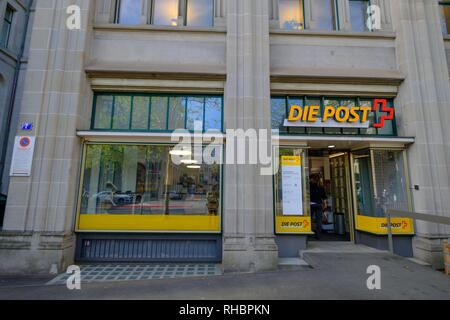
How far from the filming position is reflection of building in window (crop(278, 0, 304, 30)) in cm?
851

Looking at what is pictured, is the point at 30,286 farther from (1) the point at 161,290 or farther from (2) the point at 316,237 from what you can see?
(2) the point at 316,237

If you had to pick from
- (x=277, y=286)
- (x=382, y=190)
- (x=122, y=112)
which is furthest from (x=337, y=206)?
(x=122, y=112)

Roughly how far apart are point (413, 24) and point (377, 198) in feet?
20.4

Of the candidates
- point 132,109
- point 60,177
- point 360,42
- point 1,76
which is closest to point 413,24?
point 360,42

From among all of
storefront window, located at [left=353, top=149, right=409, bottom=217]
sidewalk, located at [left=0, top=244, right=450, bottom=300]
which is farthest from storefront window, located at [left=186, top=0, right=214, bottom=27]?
→ sidewalk, located at [left=0, top=244, right=450, bottom=300]

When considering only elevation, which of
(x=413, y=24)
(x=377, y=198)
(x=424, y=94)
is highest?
(x=413, y=24)

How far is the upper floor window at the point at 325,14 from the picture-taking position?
855 cm

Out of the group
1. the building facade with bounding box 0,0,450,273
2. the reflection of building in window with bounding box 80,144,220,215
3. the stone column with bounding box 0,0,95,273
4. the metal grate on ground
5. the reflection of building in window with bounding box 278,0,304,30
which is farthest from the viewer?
the reflection of building in window with bounding box 278,0,304,30

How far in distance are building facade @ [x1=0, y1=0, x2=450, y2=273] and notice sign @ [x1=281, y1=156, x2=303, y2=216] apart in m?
0.03

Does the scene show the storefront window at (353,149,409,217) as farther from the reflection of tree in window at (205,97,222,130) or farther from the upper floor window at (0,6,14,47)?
the upper floor window at (0,6,14,47)

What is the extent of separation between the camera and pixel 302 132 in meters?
7.87

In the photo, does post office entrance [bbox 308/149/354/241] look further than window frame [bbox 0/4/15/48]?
No

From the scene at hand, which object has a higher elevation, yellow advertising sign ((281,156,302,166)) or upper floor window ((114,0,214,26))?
upper floor window ((114,0,214,26))

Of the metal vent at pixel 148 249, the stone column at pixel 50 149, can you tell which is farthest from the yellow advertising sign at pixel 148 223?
the stone column at pixel 50 149
